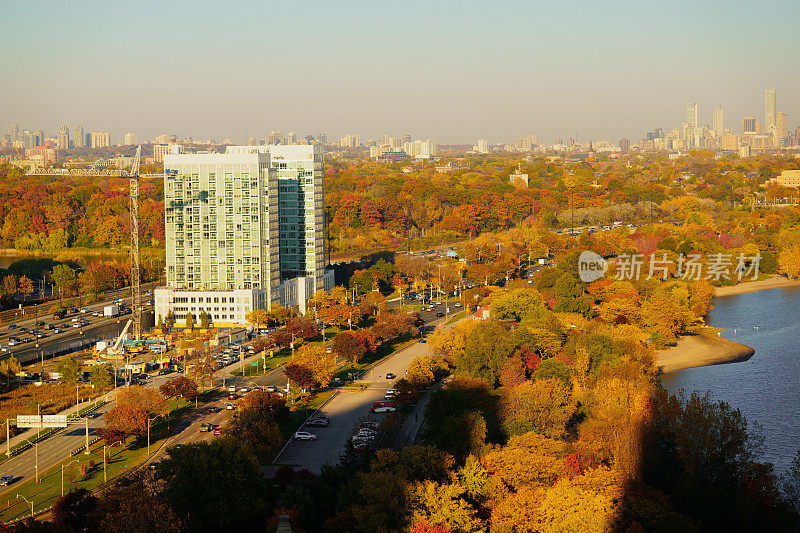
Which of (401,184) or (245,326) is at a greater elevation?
(401,184)

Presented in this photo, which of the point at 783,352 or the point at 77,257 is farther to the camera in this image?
the point at 77,257

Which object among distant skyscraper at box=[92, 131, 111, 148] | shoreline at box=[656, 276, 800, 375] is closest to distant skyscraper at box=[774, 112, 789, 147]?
distant skyscraper at box=[92, 131, 111, 148]

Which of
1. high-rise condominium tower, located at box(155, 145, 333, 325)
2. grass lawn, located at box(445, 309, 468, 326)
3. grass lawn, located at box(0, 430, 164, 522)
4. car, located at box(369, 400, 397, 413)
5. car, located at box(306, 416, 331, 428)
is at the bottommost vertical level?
grass lawn, located at box(0, 430, 164, 522)

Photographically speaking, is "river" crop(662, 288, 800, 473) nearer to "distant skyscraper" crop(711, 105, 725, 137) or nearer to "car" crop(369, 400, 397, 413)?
"car" crop(369, 400, 397, 413)

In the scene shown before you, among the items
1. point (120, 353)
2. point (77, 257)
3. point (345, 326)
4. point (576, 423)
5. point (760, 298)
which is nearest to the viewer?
point (576, 423)

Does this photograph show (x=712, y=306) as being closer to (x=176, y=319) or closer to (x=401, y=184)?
(x=176, y=319)

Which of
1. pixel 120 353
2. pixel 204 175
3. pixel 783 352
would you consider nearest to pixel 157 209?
pixel 204 175

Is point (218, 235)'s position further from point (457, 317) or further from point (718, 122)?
point (718, 122)

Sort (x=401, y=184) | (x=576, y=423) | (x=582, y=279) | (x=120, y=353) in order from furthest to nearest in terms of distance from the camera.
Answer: (x=401, y=184) < (x=582, y=279) < (x=120, y=353) < (x=576, y=423)

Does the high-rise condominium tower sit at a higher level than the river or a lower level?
higher
